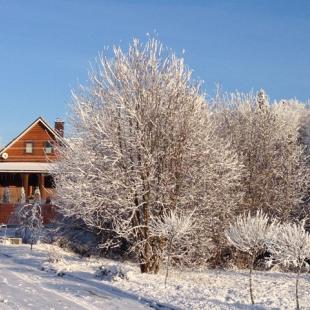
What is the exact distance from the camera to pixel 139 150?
18203 mm

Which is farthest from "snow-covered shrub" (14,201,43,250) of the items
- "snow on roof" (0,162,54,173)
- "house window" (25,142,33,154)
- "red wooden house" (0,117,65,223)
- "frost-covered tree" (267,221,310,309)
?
"house window" (25,142,33,154)

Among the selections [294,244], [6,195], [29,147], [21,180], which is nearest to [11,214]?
[6,195]

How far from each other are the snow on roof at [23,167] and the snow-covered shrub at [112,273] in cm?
2436

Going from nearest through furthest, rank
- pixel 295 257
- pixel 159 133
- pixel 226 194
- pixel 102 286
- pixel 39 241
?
pixel 295 257 → pixel 102 286 → pixel 159 133 → pixel 226 194 → pixel 39 241

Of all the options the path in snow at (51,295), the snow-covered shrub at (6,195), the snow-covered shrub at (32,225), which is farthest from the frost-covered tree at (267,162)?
the snow-covered shrub at (6,195)

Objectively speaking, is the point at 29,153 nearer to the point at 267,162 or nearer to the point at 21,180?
the point at 21,180

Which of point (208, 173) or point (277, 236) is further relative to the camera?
point (208, 173)

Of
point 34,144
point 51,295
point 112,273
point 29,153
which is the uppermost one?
point 34,144

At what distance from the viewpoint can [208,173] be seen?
19.2 m

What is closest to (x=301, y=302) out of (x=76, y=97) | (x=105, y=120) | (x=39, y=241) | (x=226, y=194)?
(x=226, y=194)

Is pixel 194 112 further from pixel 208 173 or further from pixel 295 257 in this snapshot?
pixel 295 257

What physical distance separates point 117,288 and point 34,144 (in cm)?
Result: 3050

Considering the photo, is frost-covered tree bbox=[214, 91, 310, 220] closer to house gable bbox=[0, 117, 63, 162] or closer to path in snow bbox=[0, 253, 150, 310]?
path in snow bbox=[0, 253, 150, 310]

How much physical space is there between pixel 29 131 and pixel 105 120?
86.8ft
